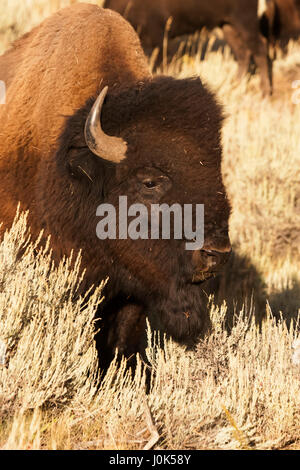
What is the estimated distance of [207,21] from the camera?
34.4 feet

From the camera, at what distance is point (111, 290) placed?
4.14 metres

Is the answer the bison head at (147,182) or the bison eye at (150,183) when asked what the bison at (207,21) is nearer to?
the bison head at (147,182)

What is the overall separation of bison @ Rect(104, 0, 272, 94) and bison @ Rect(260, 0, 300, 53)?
1.77ft

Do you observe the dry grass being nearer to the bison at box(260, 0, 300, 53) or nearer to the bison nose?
the bison nose

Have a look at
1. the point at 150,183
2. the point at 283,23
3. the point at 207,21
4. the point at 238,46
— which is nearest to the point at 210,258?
the point at 150,183

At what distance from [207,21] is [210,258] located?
7.57 m

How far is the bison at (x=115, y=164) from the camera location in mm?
3717

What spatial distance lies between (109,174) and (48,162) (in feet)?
1.23

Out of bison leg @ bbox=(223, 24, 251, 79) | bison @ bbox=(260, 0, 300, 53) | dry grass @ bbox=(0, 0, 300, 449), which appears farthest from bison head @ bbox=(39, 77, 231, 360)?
bison @ bbox=(260, 0, 300, 53)

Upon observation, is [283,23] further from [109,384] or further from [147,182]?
[109,384]

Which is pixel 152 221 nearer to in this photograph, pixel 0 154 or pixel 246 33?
pixel 0 154

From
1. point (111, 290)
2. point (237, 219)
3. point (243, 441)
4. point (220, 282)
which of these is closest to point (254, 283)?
point (220, 282)

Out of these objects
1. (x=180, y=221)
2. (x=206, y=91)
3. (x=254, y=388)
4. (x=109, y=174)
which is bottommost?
(x=254, y=388)

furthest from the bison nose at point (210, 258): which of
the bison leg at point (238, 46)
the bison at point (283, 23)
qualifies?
the bison at point (283, 23)
